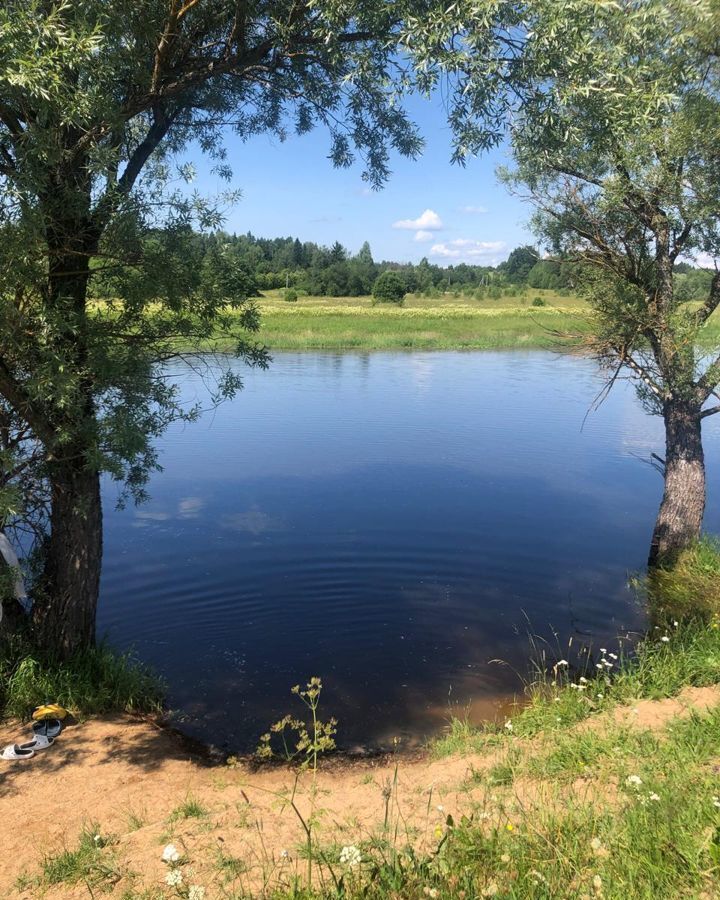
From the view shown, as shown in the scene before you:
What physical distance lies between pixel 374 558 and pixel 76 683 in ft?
19.6

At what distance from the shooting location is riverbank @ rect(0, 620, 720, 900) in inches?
130

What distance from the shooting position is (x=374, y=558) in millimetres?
12250

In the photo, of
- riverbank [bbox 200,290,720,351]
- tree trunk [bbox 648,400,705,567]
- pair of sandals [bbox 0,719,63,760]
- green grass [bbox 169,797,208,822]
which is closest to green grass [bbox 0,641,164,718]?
pair of sandals [bbox 0,719,63,760]

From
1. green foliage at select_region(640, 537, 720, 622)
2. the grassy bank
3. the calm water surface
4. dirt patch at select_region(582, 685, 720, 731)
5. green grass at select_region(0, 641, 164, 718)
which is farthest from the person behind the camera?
green foliage at select_region(640, 537, 720, 622)

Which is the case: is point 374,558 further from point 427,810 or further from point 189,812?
point 427,810

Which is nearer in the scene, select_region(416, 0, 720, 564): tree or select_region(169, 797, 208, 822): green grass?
select_region(169, 797, 208, 822): green grass

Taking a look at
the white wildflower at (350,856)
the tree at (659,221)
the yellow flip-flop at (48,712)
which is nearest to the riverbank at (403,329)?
the tree at (659,221)

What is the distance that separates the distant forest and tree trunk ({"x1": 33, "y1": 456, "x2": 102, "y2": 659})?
2.88 m

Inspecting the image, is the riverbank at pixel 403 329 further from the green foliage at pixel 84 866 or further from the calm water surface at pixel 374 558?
the green foliage at pixel 84 866

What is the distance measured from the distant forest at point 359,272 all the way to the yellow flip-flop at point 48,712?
4.67 metres

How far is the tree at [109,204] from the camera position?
18.1 feet

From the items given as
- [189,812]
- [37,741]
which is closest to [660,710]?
[189,812]

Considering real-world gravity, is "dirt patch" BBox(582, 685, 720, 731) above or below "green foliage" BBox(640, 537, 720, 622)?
above

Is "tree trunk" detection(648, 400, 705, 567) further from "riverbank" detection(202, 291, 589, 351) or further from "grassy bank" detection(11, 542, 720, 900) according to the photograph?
"riverbank" detection(202, 291, 589, 351)
